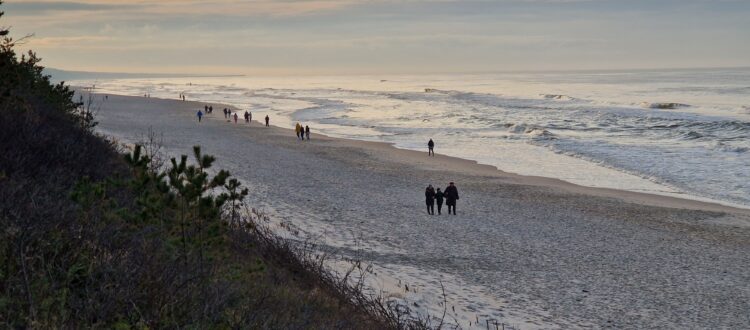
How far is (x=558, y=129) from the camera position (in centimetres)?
5478

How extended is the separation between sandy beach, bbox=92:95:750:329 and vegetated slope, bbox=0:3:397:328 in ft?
11.7

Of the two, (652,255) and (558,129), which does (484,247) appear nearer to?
(652,255)

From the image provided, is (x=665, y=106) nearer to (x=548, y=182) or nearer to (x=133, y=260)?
(x=548, y=182)

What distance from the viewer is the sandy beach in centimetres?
1279

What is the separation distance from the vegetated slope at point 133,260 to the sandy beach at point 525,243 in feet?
11.7

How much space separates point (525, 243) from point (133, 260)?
44.1 feet

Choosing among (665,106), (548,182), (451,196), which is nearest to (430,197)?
(451,196)

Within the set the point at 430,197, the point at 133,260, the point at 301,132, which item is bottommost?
the point at 430,197

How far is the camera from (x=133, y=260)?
6133 millimetres

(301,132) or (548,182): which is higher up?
(301,132)

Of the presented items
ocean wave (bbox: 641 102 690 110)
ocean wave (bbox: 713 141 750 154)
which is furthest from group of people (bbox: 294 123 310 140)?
ocean wave (bbox: 641 102 690 110)

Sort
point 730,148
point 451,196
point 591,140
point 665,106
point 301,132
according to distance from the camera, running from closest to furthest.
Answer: point 451,196 → point 730,148 → point 301,132 → point 591,140 → point 665,106

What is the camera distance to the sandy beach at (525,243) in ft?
42.0

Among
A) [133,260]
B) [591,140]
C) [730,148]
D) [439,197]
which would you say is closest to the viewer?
[133,260]
